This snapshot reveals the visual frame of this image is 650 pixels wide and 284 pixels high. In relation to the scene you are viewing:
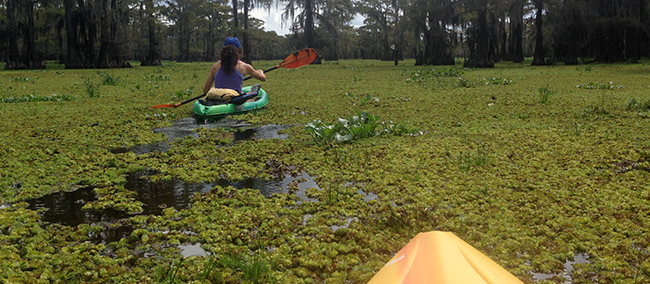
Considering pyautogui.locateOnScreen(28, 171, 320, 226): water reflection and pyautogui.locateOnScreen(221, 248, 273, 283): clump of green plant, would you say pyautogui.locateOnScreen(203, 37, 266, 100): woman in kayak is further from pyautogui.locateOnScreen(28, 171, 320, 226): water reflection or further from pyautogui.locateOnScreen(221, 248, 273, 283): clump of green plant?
pyautogui.locateOnScreen(221, 248, 273, 283): clump of green plant

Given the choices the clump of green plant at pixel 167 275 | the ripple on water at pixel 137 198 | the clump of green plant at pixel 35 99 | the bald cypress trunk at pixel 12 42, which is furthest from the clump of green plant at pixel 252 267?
the bald cypress trunk at pixel 12 42

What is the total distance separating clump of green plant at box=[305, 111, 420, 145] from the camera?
3.61 m

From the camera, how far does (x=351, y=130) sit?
12.1ft

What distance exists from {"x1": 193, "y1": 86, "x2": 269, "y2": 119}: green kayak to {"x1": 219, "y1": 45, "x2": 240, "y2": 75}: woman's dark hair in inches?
22.4

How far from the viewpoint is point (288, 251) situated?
1.74 meters

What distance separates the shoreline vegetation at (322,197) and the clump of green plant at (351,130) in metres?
0.02

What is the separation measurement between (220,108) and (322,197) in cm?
327

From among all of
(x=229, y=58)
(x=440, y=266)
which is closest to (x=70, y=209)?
(x=440, y=266)

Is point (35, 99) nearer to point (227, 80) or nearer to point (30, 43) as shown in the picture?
point (227, 80)

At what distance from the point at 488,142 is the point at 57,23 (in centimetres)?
2294

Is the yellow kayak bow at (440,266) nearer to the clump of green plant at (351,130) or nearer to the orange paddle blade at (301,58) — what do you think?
the clump of green plant at (351,130)

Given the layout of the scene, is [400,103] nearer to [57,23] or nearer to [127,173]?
[127,173]

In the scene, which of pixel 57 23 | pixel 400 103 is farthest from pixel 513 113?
pixel 57 23

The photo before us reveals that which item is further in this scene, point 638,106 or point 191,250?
point 638,106
